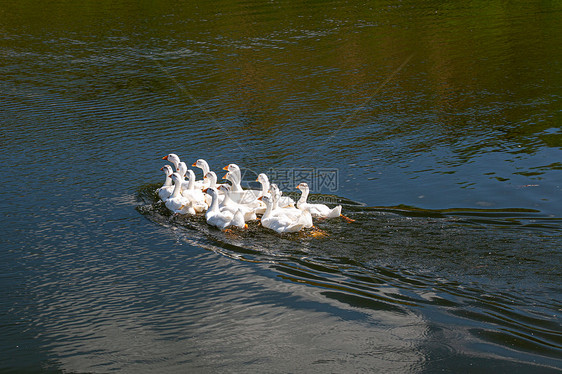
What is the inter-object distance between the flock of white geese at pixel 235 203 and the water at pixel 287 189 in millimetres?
290

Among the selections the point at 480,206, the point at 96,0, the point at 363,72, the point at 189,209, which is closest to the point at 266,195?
the point at 189,209

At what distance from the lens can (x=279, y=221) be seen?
10.5 m

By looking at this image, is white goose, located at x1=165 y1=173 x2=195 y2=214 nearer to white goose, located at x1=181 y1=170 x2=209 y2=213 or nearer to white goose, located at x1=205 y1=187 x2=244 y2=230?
white goose, located at x1=181 y1=170 x2=209 y2=213

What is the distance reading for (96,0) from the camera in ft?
115

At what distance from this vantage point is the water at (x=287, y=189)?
25.6 ft

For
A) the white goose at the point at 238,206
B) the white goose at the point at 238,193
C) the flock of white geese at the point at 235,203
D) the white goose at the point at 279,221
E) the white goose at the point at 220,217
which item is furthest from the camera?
the white goose at the point at 238,193

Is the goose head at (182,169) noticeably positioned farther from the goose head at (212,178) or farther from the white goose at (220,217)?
the white goose at (220,217)

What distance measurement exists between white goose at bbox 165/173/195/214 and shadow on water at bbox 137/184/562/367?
0.17 m

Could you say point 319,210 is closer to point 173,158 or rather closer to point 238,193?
point 238,193

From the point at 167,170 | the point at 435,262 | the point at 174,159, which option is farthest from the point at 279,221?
the point at 174,159

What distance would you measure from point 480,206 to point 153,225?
229 inches

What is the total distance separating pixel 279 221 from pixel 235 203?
1.52m

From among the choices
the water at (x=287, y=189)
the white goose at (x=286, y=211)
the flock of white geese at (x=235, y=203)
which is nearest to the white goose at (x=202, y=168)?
the flock of white geese at (x=235, y=203)

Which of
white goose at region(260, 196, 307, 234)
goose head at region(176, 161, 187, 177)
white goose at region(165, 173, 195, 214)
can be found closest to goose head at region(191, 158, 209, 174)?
goose head at region(176, 161, 187, 177)
